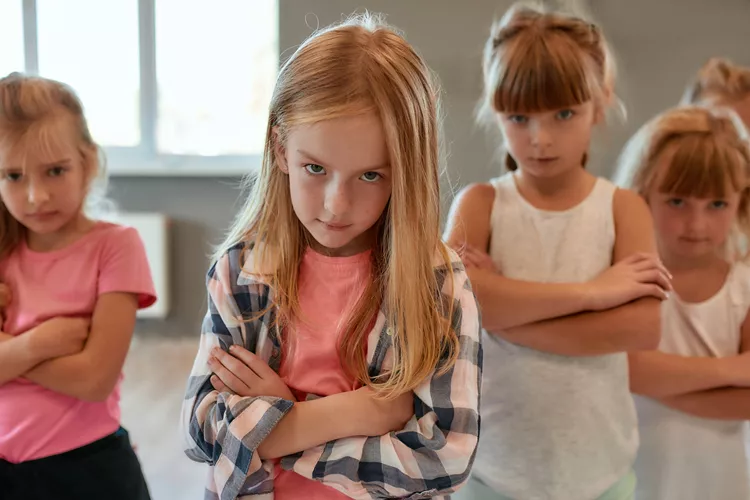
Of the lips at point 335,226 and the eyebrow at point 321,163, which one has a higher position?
the eyebrow at point 321,163

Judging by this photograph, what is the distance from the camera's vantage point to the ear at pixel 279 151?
0.86 meters

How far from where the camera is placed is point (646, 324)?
40.8 inches

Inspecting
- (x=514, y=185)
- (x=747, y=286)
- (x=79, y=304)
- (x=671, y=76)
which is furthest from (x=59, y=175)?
(x=671, y=76)

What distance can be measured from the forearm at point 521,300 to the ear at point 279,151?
424mm

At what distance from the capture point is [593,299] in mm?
1042

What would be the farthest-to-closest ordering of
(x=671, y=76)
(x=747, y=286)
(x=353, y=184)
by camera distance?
(x=671, y=76) → (x=747, y=286) → (x=353, y=184)

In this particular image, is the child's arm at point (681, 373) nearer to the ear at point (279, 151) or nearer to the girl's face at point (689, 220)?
the girl's face at point (689, 220)

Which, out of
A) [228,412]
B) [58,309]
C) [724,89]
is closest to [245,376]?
[228,412]

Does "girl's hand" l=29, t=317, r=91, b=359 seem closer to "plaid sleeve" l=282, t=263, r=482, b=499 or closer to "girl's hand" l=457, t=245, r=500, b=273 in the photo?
"plaid sleeve" l=282, t=263, r=482, b=499

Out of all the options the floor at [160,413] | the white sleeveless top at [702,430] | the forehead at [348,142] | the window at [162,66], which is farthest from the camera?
the window at [162,66]

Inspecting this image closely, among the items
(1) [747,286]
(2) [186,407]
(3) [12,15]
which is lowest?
(2) [186,407]

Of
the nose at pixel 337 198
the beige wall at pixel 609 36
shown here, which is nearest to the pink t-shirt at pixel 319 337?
the nose at pixel 337 198

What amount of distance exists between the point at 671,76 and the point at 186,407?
189cm

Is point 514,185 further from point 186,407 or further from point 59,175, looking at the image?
point 59,175
